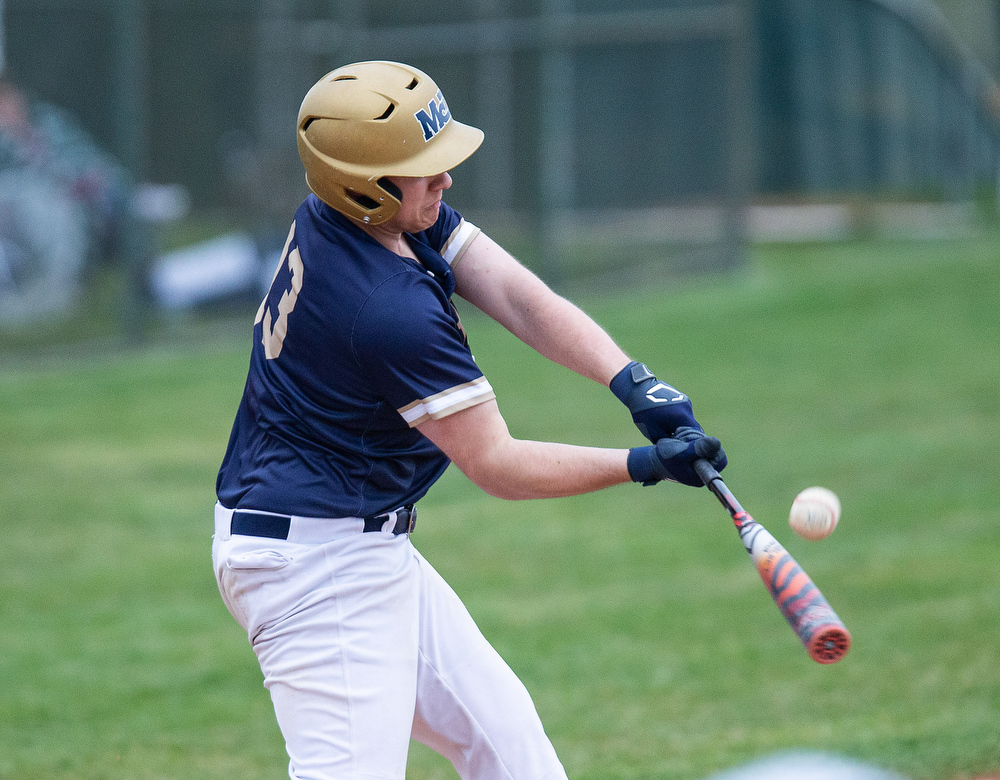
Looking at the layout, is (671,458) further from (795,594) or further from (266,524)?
(266,524)

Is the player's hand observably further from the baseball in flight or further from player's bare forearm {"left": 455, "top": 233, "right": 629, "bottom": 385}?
player's bare forearm {"left": 455, "top": 233, "right": 629, "bottom": 385}

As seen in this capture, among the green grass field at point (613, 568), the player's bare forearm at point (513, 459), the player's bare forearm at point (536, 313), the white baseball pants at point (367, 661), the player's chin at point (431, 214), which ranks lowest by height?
the green grass field at point (613, 568)

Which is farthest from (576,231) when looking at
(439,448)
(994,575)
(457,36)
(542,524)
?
(439,448)

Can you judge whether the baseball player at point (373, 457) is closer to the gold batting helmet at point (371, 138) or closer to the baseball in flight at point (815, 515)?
the gold batting helmet at point (371, 138)

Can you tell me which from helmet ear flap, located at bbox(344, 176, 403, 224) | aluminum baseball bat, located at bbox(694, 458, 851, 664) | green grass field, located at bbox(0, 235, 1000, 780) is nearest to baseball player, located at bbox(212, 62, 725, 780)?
helmet ear flap, located at bbox(344, 176, 403, 224)

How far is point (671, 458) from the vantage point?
2740 millimetres

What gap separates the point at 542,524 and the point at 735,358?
4.49m

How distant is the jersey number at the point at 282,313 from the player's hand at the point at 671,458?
82cm

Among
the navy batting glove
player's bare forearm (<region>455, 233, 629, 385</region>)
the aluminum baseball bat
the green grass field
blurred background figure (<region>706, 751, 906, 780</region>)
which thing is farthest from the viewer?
the green grass field

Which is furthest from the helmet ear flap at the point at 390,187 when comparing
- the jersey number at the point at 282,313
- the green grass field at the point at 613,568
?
the green grass field at the point at 613,568

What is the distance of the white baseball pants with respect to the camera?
280 centimetres

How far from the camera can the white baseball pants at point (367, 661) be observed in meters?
2.80

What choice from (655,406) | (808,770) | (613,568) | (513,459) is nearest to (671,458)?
(655,406)

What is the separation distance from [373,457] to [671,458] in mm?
677
